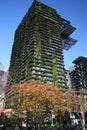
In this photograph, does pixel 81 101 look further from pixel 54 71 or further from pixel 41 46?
pixel 41 46

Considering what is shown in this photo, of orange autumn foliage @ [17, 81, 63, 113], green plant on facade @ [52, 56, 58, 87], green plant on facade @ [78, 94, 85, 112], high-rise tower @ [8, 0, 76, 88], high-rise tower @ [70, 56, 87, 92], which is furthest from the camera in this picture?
high-rise tower @ [70, 56, 87, 92]

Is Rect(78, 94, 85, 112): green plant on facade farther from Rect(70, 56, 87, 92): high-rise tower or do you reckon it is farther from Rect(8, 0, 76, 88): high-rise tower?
Rect(70, 56, 87, 92): high-rise tower

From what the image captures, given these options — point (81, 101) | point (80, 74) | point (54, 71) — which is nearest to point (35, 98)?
point (81, 101)

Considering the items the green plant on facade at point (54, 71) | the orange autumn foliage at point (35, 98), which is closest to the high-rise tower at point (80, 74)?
the green plant on facade at point (54, 71)

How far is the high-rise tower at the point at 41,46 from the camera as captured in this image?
9231 cm

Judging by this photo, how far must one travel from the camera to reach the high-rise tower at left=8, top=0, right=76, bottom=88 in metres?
92.3

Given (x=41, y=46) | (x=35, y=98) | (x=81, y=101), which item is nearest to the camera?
(x=35, y=98)

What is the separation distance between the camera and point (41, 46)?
102m

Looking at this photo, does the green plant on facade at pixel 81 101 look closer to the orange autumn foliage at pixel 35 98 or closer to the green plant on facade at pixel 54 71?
the green plant on facade at pixel 54 71

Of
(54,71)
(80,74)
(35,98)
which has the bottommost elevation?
(35,98)

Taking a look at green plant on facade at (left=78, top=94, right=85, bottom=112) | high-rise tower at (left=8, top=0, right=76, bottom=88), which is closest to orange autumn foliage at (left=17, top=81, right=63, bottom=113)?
green plant on facade at (left=78, top=94, right=85, bottom=112)

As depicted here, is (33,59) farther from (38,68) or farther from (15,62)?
(15,62)

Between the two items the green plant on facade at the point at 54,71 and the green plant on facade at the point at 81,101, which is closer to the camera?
the green plant on facade at the point at 81,101

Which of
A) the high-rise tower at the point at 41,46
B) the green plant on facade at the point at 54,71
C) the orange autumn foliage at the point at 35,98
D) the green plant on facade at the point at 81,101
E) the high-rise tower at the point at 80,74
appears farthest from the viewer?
the high-rise tower at the point at 80,74
